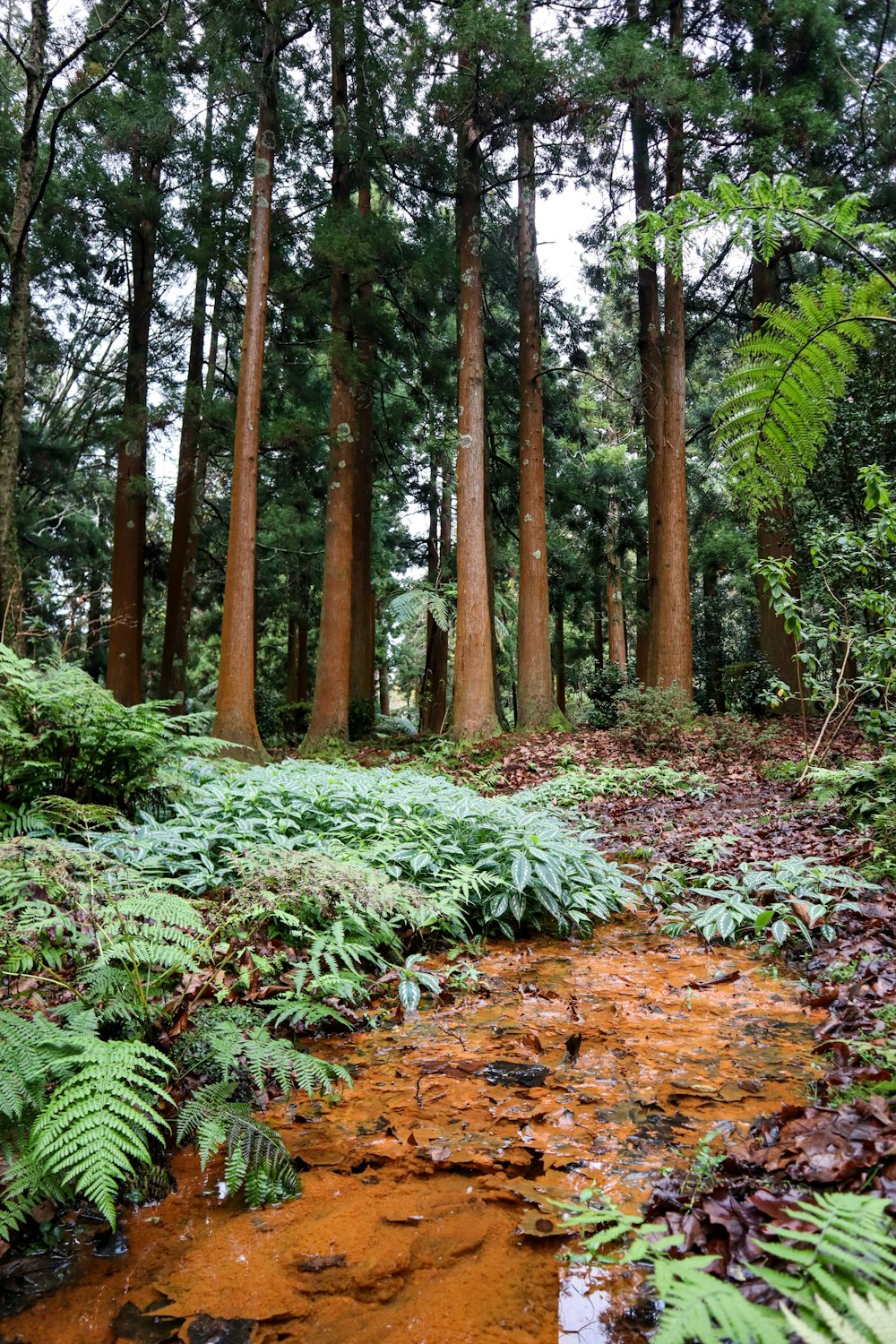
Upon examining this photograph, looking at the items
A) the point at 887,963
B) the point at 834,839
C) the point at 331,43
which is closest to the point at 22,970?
the point at 887,963

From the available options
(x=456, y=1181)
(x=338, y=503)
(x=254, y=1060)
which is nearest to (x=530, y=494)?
(x=338, y=503)

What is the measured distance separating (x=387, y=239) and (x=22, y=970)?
41.5 ft

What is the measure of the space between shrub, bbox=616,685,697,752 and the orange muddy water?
6519 millimetres

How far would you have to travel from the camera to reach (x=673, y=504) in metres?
11.8

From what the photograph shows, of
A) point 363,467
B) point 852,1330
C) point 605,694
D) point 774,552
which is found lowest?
point 852,1330

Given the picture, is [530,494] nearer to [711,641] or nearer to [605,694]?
[605,694]

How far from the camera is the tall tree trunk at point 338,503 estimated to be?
11.4m

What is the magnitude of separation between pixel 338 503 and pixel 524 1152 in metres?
10.7

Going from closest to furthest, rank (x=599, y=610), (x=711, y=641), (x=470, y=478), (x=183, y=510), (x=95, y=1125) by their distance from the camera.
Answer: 1. (x=95, y=1125)
2. (x=470, y=478)
3. (x=183, y=510)
4. (x=711, y=641)
5. (x=599, y=610)

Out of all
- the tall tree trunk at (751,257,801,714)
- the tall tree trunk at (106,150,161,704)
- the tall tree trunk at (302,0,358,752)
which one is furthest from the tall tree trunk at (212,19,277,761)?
the tall tree trunk at (751,257,801,714)

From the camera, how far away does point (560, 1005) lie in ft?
10.0

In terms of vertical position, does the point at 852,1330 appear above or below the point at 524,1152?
above

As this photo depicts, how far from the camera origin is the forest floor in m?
1.40

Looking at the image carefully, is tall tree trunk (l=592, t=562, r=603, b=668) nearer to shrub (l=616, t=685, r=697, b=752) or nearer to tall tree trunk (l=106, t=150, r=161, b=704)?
shrub (l=616, t=685, r=697, b=752)
